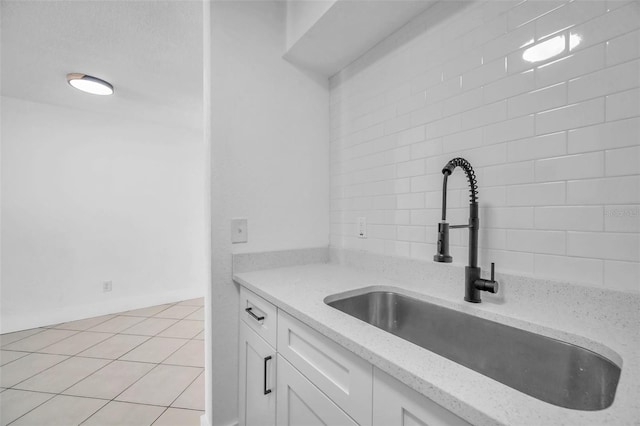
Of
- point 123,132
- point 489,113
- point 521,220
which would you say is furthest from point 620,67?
point 123,132

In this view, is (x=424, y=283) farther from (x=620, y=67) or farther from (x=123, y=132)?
(x=123, y=132)

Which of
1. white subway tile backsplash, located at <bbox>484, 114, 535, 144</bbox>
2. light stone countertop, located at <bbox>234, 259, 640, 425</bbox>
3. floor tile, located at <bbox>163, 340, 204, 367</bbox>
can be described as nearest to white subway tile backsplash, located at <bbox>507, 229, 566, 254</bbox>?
light stone countertop, located at <bbox>234, 259, 640, 425</bbox>

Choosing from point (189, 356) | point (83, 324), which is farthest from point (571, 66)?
point (83, 324)

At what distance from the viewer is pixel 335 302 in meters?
1.10

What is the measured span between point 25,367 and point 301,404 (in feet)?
8.50

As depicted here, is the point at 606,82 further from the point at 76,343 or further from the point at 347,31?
the point at 76,343

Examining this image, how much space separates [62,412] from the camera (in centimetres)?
167

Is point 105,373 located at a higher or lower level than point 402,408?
lower

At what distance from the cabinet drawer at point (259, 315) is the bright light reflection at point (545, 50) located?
50.7 inches

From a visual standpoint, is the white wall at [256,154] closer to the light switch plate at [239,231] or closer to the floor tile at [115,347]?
the light switch plate at [239,231]

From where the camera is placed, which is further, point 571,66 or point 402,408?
point 571,66

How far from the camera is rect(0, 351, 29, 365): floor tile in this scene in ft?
7.28

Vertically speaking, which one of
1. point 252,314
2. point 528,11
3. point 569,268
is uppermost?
point 528,11

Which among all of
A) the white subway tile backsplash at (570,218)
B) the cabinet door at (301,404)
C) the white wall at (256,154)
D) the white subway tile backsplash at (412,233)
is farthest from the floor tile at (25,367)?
the white subway tile backsplash at (570,218)
